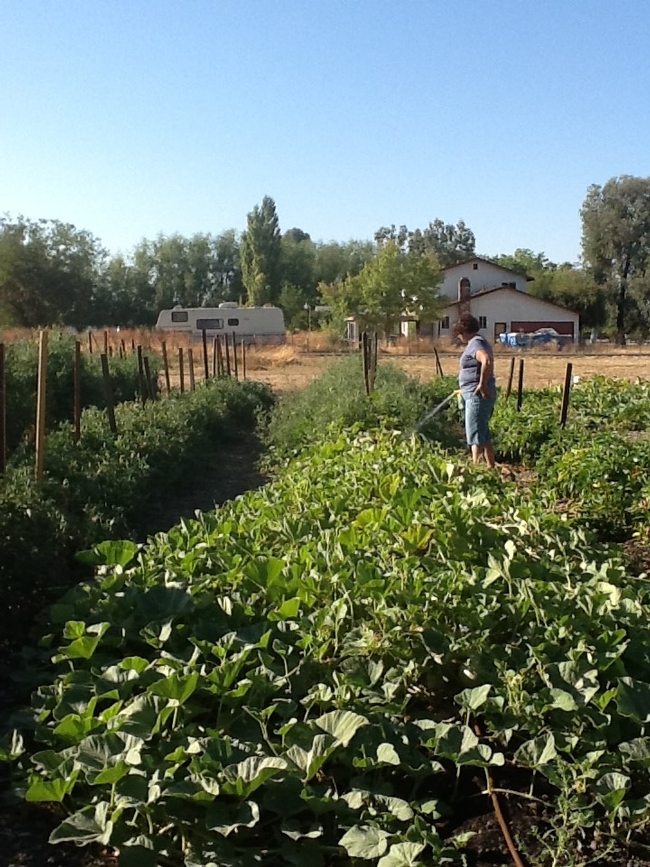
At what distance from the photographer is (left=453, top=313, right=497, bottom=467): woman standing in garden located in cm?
935

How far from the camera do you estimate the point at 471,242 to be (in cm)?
11438

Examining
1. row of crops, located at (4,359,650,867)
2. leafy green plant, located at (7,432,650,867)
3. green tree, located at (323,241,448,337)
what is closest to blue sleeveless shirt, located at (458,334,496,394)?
row of crops, located at (4,359,650,867)

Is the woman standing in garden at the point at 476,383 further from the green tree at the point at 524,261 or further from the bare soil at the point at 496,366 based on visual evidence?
the green tree at the point at 524,261

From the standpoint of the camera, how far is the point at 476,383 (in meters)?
9.55

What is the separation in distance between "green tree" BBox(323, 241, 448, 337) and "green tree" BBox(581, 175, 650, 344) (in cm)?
1288

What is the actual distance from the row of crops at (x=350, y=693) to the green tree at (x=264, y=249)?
74.6 m

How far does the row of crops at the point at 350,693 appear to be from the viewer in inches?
117

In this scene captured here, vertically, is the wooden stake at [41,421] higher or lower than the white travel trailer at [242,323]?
lower

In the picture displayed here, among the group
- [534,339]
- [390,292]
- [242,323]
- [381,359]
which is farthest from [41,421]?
[390,292]

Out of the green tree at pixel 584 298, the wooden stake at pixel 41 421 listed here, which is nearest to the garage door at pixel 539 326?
the green tree at pixel 584 298

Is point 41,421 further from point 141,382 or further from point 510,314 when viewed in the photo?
point 510,314

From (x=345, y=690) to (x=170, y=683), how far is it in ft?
2.08

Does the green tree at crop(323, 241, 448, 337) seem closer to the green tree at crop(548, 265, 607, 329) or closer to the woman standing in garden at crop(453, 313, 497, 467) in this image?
the green tree at crop(548, 265, 607, 329)

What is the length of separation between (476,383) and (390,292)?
158 feet
